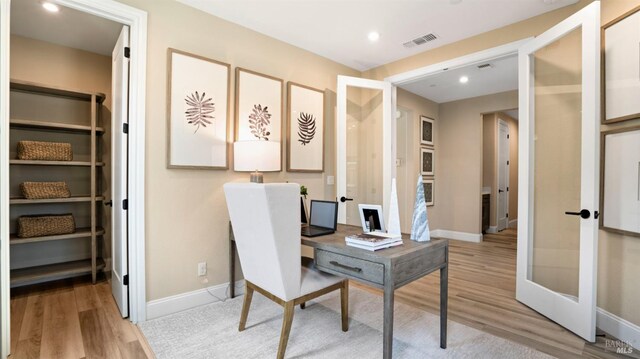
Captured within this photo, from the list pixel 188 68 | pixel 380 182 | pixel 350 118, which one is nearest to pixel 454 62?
pixel 350 118

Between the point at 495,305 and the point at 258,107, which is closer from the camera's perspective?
the point at 495,305

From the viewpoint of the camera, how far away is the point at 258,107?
2992 millimetres

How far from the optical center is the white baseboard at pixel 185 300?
2.37 meters

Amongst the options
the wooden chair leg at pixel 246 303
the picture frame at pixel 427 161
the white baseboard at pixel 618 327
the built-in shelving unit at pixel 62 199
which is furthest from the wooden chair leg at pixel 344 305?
the picture frame at pixel 427 161

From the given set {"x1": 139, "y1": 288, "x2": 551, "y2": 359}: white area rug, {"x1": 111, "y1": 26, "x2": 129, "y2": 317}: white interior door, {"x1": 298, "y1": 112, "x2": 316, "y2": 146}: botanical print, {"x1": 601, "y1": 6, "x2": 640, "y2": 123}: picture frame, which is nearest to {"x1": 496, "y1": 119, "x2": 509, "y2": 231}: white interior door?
{"x1": 601, "y1": 6, "x2": 640, "y2": 123}: picture frame

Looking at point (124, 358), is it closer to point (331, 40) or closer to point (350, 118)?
point (350, 118)

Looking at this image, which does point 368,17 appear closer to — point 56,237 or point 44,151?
point 44,151

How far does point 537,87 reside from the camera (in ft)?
8.64

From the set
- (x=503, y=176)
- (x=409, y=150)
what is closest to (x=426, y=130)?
(x=409, y=150)

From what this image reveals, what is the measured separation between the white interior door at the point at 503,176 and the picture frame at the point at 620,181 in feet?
14.2

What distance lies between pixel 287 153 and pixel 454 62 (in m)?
2.05

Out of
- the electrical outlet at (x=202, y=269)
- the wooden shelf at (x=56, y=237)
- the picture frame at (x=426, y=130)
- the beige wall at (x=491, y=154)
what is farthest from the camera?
the beige wall at (x=491, y=154)

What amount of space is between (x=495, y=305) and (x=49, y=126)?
4.58 meters

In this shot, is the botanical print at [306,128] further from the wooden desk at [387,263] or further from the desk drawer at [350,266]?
the desk drawer at [350,266]
